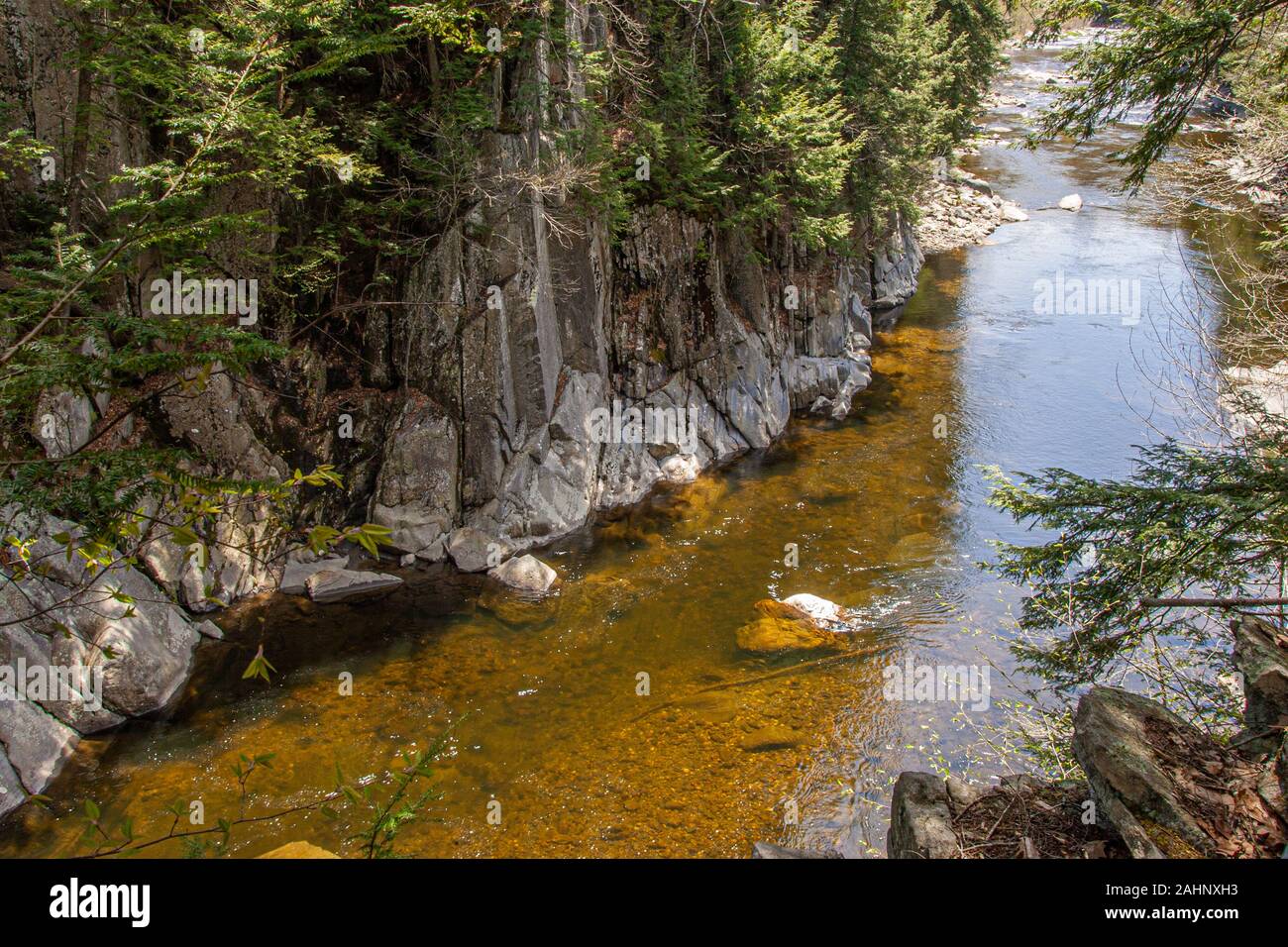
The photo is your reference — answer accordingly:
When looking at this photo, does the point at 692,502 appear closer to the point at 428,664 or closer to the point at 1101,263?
the point at 428,664

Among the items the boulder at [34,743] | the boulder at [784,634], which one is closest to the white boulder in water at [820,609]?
the boulder at [784,634]

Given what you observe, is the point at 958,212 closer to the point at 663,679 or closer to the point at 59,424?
the point at 663,679

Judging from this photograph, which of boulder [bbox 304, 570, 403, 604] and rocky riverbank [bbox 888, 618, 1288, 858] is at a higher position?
rocky riverbank [bbox 888, 618, 1288, 858]

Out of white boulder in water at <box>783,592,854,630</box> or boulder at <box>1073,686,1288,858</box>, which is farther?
white boulder in water at <box>783,592,854,630</box>

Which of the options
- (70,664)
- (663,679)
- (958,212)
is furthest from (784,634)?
(958,212)

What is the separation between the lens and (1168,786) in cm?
541

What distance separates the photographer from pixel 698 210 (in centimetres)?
1831

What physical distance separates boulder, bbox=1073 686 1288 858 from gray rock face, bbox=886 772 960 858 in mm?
1138

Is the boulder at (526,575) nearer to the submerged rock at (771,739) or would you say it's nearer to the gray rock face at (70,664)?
the submerged rock at (771,739)

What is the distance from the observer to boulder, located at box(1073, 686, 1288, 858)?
5023 mm

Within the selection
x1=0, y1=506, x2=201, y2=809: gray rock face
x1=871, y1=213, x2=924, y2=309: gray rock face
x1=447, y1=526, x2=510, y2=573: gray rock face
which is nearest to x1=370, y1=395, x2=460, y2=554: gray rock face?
x1=447, y1=526, x2=510, y2=573: gray rock face

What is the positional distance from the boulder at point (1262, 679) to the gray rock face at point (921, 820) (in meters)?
2.24

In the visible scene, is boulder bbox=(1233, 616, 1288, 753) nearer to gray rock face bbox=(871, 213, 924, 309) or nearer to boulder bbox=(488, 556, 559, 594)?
boulder bbox=(488, 556, 559, 594)

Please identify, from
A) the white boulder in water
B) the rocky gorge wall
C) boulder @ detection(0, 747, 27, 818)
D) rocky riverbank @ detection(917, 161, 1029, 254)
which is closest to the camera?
boulder @ detection(0, 747, 27, 818)
